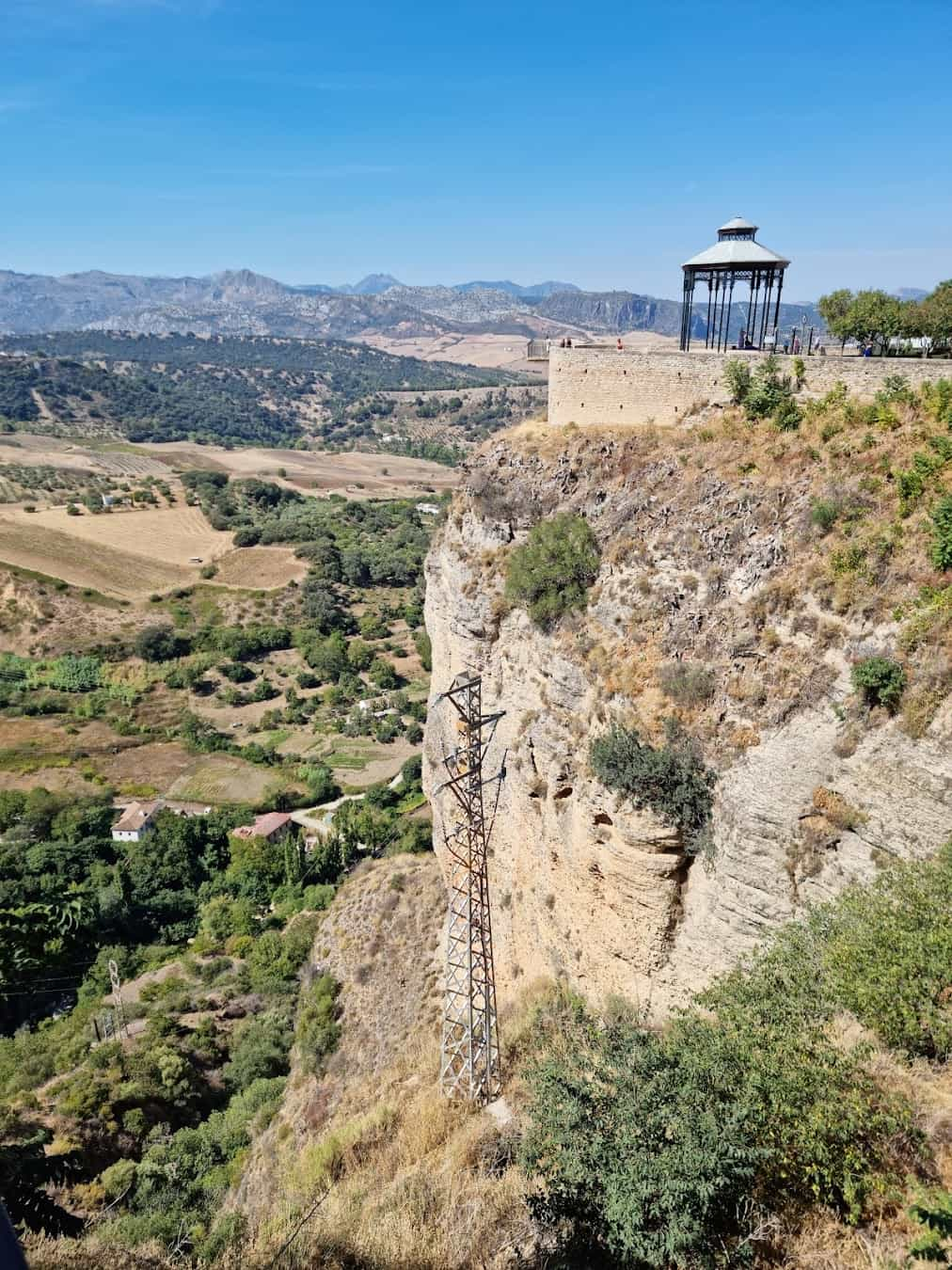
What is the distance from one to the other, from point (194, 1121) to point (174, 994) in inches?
268

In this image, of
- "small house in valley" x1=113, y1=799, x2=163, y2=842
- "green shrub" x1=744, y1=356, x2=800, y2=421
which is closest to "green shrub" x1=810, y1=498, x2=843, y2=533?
"green shrub" x1=744, y1=356, x2=800, y2=421

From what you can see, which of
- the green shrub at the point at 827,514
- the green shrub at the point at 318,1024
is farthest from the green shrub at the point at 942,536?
the green shrub at the point at 318,1024

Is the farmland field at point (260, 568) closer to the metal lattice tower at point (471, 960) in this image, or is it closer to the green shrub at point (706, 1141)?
the metal lattice tower at point (471, 960)


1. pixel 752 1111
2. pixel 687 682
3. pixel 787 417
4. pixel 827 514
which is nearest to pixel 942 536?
pixel 827 514

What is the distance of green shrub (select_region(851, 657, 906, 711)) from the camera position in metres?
12.6

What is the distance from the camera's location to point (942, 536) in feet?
44.0

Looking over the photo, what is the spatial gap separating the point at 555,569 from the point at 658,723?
15.8ft

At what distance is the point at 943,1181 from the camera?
8.70 metres

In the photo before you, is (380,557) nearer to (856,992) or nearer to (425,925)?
(425,925)

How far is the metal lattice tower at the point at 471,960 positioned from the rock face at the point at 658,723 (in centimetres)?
99

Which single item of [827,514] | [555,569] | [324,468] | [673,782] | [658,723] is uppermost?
[827,514]

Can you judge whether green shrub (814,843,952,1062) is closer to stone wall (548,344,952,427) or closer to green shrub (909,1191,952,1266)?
green shrub (909,1191,952,1266)

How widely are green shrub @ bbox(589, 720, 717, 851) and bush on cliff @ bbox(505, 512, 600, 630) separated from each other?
4.10 m

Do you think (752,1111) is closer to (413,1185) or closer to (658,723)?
(413,1185)
